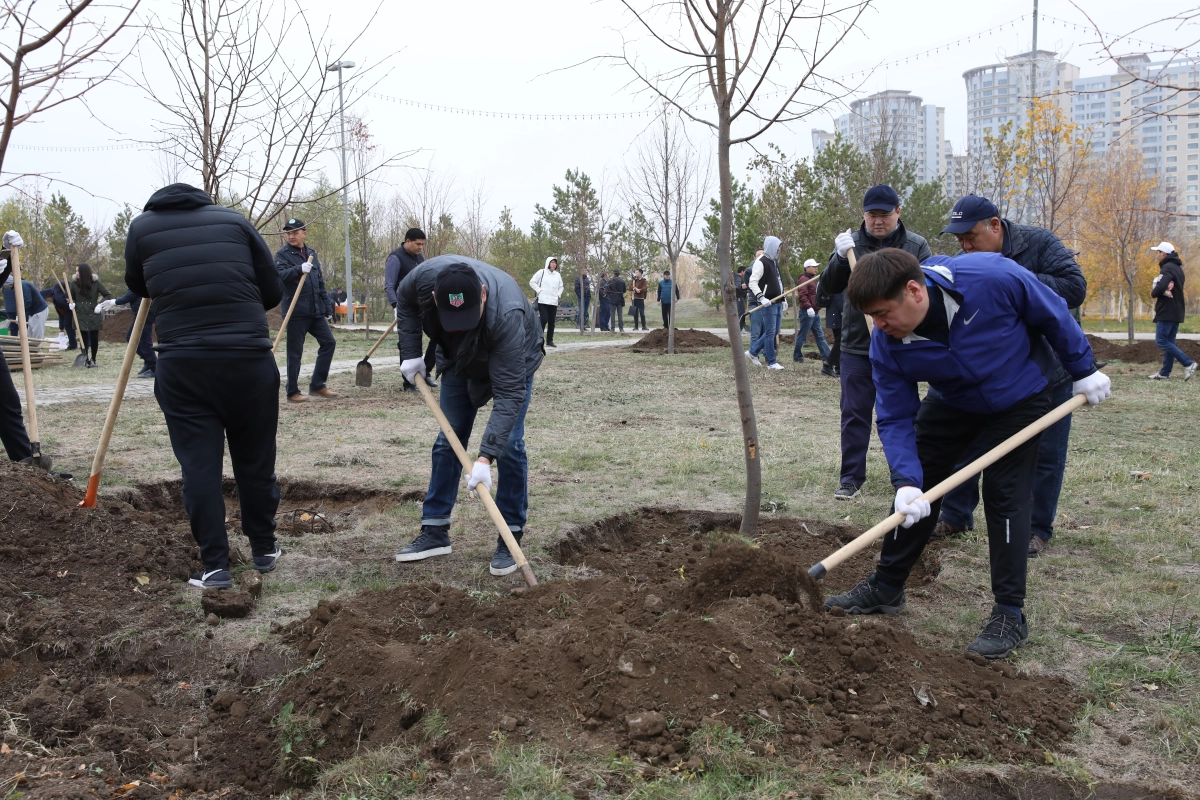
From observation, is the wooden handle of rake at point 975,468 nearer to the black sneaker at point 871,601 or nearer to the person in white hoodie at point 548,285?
the black sneaker at point 871,601

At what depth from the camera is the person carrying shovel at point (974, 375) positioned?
3236mm

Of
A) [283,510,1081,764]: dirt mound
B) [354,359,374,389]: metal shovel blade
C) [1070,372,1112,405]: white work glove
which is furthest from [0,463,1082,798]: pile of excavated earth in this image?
[354,359,374,389]: metal shovel blade

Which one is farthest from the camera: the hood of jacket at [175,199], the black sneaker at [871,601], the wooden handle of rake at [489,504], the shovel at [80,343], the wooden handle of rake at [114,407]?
the shovel at [80,343]

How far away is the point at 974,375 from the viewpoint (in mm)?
3363

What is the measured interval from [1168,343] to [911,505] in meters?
11.2

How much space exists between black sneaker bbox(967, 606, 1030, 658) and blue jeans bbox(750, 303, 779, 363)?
10.3 metres

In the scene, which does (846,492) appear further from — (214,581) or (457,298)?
(214,581)

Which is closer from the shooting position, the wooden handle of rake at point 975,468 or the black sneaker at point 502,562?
the wooden handle of rake at point 975,468

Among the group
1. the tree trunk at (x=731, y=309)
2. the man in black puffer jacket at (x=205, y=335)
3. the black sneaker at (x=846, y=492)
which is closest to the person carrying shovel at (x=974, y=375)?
the tree trunk at (x=731, y=309)

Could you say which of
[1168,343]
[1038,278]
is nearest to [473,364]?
[1038,278]

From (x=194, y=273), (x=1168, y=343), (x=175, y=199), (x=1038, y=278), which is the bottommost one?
(x=1168, y=343)

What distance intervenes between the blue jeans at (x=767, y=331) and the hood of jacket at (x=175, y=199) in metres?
10.3

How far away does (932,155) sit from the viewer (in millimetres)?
39031

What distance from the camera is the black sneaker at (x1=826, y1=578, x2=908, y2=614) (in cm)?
383
